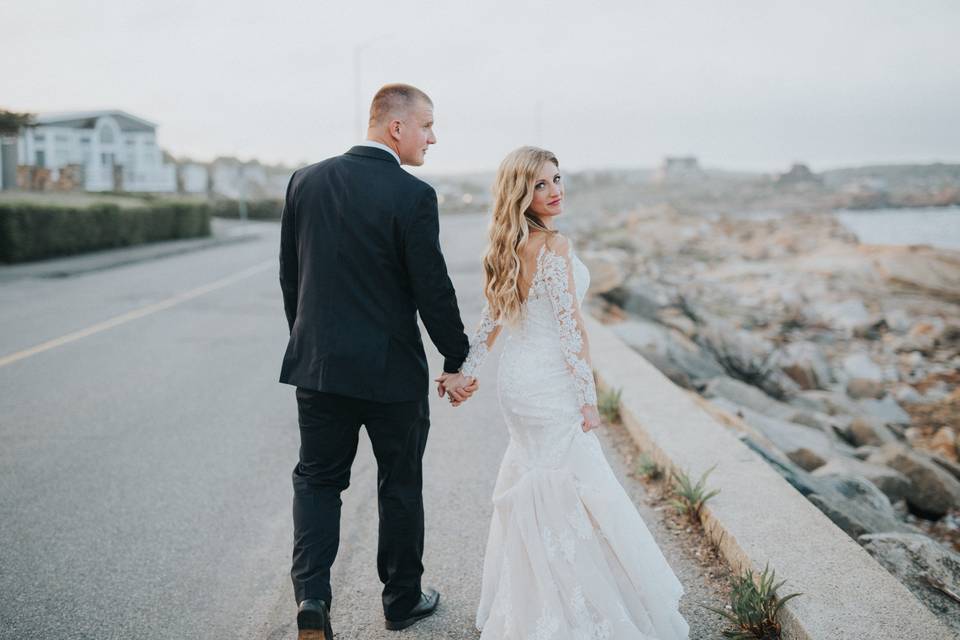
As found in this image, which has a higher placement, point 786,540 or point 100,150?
point 100,150

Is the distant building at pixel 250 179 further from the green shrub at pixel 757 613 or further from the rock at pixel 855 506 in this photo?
the green shrub at pixel 757 613

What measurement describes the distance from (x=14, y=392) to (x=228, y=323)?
382 centimetres

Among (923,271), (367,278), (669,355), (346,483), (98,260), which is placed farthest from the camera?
(923,271)

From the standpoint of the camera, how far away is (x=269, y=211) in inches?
1698

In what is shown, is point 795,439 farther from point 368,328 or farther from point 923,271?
A: point 923,271

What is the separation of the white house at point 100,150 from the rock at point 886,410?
1521 inches

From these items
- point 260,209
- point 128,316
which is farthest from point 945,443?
point 260,209

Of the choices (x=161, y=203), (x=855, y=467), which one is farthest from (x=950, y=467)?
(x=161, y=203)

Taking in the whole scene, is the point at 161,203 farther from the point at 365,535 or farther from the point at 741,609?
the point at 741,609

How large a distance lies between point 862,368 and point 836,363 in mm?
678

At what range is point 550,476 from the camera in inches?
120

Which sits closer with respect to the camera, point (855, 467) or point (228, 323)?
point (855, 467)

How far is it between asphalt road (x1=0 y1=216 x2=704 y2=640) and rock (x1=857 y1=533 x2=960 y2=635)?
2079 millimetres

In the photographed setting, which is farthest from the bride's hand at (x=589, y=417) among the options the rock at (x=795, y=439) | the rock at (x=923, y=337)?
A: the rock at (x=923, y=337)
